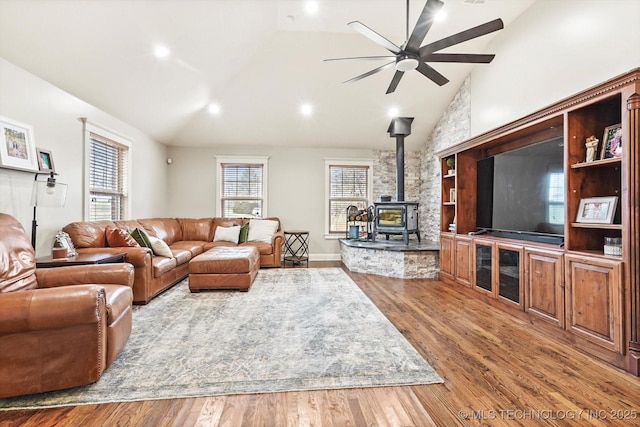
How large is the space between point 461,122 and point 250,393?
5358mm

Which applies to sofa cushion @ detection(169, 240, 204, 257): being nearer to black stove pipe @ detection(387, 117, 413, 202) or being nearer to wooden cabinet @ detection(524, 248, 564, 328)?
black stove pipe @ detection(387, 117, 413, 202)

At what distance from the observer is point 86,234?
3.65m

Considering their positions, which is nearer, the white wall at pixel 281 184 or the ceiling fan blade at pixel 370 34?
the ceiling fan blade at pixel 370 34

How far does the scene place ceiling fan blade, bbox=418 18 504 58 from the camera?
104 inches

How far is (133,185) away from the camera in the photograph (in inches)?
208

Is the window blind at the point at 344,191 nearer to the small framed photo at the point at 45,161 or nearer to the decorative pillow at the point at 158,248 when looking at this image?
the decorative pillow at the point at 158,248

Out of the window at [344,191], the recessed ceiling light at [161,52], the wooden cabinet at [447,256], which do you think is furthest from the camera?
the window at [344,191]

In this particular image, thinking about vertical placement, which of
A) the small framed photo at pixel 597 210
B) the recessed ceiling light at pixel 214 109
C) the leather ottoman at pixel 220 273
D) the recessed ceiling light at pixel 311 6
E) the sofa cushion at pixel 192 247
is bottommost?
the leather ottoman at pixel 220 273

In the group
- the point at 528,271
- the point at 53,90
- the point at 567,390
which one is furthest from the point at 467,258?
the point at 53,90

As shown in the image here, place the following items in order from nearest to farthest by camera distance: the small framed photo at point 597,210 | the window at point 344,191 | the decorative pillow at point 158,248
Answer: the small framed photo at point 597,210 → the decorative pillow at point 158,248 → the window at point 344,191

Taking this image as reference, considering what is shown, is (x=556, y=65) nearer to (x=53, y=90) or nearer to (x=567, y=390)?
(x=567, y=390)

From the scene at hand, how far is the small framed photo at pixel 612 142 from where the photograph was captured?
89.9 inches

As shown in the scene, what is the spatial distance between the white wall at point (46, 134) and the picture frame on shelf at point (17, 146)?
91 millimetres

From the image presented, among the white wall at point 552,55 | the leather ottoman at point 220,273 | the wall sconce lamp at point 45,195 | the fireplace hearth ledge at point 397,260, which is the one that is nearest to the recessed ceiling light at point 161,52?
the wall sconce lamp at point 45,195
